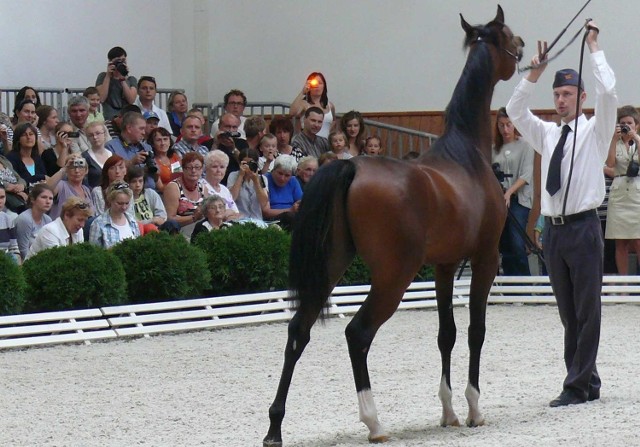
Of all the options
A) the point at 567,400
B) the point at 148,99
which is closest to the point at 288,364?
the point at 567,400

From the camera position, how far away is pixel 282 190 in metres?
12.4

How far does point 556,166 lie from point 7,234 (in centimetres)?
565

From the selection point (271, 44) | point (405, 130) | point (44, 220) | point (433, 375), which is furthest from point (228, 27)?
point (433, 375)

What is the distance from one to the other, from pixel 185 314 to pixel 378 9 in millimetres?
8193

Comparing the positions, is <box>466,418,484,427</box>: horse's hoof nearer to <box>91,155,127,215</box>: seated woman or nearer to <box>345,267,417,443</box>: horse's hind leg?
<box>345,267,417,443</box>: horse's hind leg

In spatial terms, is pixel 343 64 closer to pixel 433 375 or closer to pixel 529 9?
pixel 529 9

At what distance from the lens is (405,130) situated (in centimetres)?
1564

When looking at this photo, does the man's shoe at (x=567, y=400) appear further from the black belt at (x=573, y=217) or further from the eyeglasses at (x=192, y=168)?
the eyeglasses at (x=192, y=168)

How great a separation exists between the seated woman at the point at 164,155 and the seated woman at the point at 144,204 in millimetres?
864

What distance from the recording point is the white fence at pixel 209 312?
30.3 ft

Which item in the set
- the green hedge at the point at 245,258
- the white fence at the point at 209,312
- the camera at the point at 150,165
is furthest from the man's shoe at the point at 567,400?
the camera at the point at 150,165

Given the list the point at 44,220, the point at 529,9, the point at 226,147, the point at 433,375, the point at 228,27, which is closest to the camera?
the point at 433,375

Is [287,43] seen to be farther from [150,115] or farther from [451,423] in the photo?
[451,423]

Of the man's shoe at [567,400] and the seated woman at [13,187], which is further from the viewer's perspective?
the seated woman at [13,187]
